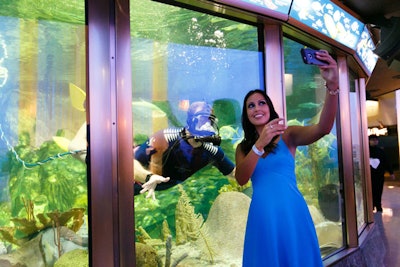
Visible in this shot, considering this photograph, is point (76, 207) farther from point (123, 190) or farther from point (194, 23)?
point (194, 23)

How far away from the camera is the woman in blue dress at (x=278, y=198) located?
1.52 meters

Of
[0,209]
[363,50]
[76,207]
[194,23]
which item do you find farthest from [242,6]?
[363,50]

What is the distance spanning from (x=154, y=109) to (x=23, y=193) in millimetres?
925

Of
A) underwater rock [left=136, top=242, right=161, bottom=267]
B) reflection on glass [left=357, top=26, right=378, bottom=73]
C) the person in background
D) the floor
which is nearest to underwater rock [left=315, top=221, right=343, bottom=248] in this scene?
the floor

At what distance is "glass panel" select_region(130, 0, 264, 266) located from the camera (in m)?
2.38

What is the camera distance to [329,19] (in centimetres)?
333

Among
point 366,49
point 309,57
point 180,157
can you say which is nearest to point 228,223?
point 180,157

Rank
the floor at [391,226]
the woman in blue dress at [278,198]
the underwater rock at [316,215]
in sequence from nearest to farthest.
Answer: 1. the woman in blue dress at [278,198]
2. the underwater rock at [316,215]
3. the floor at [391,226]

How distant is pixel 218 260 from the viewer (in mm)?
2695

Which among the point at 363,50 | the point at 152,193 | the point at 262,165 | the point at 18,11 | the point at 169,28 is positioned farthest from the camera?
the point at 363,50

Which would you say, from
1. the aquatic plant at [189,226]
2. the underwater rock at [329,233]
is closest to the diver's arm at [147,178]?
the aquatic plant at [189,226]

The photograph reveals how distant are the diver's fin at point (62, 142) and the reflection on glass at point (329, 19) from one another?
1.90m

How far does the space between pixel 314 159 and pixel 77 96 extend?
254 cm

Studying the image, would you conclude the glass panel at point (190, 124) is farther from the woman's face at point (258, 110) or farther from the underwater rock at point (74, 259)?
the woman's face at point (258, 110)
